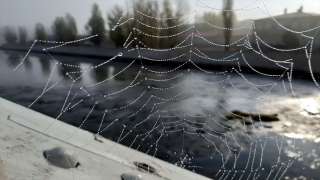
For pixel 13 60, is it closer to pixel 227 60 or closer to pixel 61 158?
pixel 61 158

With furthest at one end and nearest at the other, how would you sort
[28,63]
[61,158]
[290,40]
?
1. [290,40]
2. [28,63]
3. [61,158]

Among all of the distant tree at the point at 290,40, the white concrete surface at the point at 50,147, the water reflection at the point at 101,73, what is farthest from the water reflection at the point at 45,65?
the distant tree at the point at 290,40

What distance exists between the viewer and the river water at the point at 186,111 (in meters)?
1.31

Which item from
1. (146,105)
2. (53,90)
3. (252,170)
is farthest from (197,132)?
(53,90)

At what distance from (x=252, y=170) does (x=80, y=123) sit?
1104 mm

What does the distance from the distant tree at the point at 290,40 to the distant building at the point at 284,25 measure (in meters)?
0.02

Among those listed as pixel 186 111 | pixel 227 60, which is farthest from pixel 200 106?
pixel 227 60

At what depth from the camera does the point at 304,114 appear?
1.91 metres

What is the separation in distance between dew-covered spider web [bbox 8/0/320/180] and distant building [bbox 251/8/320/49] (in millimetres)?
35

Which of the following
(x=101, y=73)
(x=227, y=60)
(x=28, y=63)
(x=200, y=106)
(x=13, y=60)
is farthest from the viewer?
(x=200, y=106)

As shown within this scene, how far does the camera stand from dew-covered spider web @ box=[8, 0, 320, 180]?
1.37 m

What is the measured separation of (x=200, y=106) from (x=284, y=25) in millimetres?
926

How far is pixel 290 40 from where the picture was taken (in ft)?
6.61

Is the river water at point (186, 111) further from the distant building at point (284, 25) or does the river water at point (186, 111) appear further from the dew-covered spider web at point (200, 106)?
the distant building at point (284, 25)
